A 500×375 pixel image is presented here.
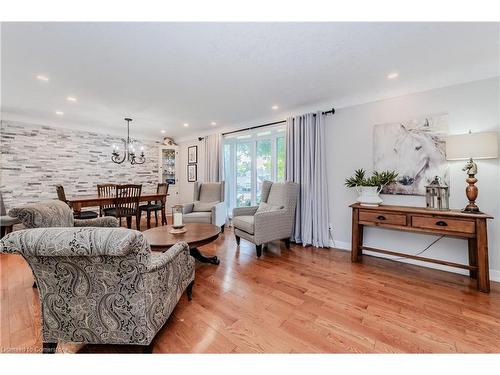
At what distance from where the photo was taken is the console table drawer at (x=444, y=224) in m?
2.06

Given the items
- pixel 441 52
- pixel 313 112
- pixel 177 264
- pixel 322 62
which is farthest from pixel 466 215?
pixel 177 264

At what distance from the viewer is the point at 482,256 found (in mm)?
2010

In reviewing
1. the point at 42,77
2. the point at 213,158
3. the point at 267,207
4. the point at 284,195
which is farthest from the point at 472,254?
the point at 42,77

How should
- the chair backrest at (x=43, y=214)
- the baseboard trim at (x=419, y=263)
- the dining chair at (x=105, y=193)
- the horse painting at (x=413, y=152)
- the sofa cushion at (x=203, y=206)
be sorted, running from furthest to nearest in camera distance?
1. the sofa cushion at (x=203, y=206)
2. the dining chair at (x=105, y=193)
3. the horse painting at (x=413, y=152)
4. the baseboard trim at (x=419, y=263)
5. the chair backrest at (x=43, y=214)

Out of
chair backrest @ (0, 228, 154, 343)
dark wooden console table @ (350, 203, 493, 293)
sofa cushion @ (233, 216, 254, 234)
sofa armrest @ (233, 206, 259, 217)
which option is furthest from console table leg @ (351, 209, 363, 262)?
chair backrest @ (0, 228, 154, 343)

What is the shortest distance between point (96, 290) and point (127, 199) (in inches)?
124

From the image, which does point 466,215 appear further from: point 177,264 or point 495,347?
point 177,264

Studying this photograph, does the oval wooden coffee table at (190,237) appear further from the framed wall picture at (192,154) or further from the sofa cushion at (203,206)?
the framed wall picture at (192,154)

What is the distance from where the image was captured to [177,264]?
5.21 ft

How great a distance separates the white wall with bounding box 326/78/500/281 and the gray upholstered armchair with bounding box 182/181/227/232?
206cm

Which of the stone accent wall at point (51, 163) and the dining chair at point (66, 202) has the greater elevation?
the stone accent wall at point (51, 163)

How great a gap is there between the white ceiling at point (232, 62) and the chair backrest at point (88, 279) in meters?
1.66

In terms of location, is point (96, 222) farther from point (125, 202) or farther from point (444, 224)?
point (444, 224)

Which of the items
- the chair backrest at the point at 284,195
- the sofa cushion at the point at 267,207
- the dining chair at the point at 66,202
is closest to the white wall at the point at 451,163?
the chair backrest at the point at 284,195
